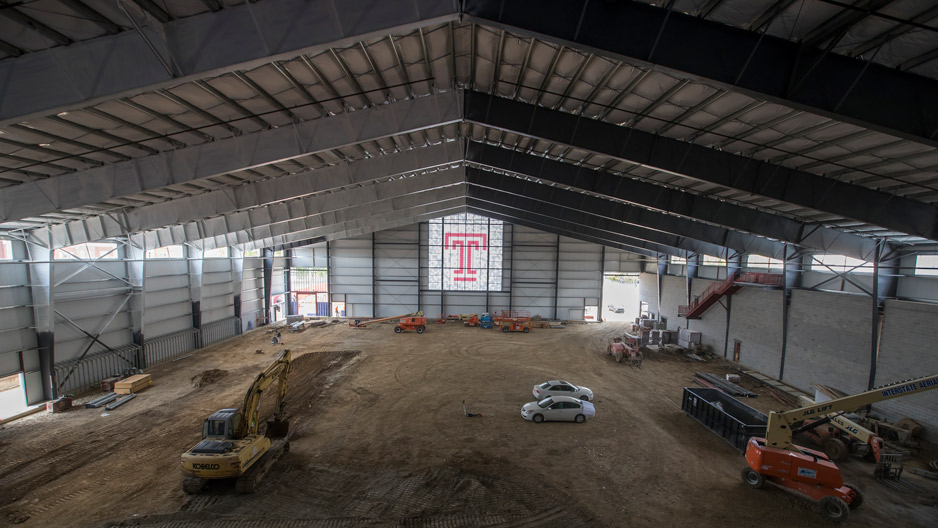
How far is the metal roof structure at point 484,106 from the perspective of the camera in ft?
19.6

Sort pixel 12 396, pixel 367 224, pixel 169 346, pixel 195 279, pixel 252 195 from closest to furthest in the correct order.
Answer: pixel 12 396
pixel 252 195
pixel 169 346
pixel 195 279
pixel 367 224

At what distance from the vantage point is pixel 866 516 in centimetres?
966

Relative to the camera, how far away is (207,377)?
63.0 ft

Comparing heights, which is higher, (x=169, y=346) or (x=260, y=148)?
(x=260, y=148)

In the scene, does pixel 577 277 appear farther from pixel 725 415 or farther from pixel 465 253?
pixel 725 415

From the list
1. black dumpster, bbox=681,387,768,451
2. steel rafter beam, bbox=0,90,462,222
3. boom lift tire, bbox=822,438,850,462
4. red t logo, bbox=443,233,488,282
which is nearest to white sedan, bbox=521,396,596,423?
black dumpster, bbox=681,387,768,451

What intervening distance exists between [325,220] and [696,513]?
70.6 ft

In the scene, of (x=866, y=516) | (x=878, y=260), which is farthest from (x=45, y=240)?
(x=878, y=260)

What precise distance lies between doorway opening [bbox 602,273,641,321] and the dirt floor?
22600 millimetres

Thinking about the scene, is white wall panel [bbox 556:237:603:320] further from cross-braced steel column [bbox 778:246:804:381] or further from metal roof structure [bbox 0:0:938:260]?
cross-braced steel column [bbox 778:246:804:381]

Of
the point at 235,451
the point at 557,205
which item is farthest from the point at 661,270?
the point at 235,451

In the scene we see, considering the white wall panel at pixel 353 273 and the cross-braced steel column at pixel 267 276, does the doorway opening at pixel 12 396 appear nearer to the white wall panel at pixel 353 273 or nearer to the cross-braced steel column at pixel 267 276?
the cross-braced steel column at pixel 267 276

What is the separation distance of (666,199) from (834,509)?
10.8 metres

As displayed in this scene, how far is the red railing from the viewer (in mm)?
20094
